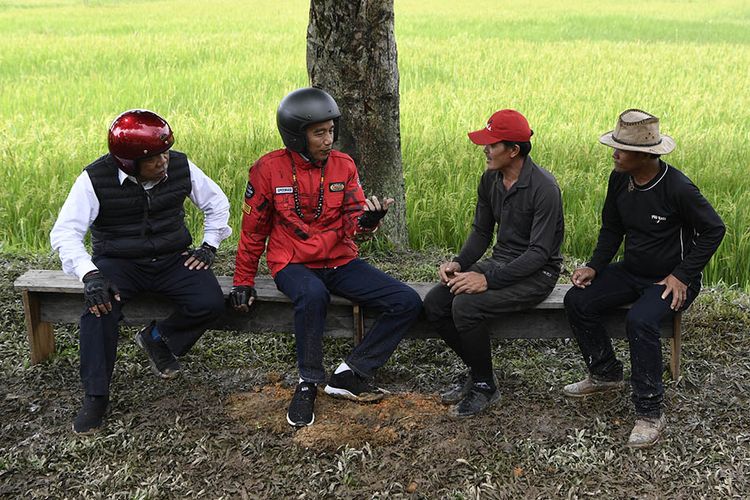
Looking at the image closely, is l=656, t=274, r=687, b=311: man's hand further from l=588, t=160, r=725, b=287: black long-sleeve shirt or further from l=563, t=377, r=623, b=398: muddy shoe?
l=563, t=377, r=623, b=398: muddy shoe

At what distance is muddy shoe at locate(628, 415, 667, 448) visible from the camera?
3.76 meters

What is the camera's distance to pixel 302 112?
161 inches

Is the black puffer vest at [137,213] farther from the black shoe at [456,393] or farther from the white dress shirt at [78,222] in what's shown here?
the black shoe at [456,393]

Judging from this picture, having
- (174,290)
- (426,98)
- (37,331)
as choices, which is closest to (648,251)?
(174,290)

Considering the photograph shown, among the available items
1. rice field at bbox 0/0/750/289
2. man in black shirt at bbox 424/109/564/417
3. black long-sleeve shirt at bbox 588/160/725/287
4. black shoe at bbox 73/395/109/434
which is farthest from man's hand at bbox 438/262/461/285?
rice field at bbox 0/0/750/289

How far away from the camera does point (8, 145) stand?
841 cm

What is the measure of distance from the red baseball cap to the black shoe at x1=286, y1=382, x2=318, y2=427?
1354mm

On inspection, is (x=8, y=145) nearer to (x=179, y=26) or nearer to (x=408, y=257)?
(x=408, y=257)

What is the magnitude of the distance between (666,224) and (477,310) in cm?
92

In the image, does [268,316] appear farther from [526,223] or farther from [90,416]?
[526,223]

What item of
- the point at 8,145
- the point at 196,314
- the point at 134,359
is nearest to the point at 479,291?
the point at 196,314

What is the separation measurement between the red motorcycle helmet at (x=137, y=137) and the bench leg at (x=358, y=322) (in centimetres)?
120

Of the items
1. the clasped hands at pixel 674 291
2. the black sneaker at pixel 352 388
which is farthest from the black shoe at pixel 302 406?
the clasped hands at pixel 674 291

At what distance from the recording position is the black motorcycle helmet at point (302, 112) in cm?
408
